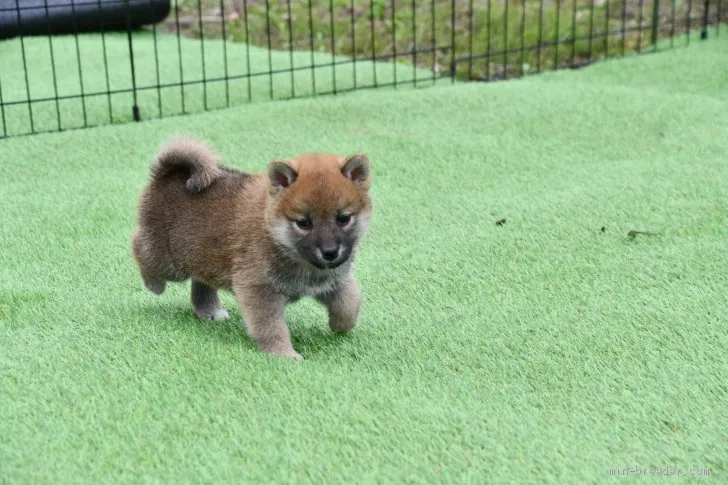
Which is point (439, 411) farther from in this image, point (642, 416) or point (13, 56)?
point (13, 56)

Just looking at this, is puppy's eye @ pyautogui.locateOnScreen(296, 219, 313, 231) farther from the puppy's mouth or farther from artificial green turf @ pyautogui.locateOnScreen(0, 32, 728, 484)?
artificial green turf @ pyautogui.locateOnScreen(0, 32, 728, 484)

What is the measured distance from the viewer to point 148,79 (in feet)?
22.4

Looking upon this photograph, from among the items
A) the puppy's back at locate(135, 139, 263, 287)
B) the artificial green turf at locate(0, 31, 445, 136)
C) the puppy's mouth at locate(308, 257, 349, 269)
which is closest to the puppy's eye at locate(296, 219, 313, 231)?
the puppy's mouth at locate(308, 257, 349, 269)

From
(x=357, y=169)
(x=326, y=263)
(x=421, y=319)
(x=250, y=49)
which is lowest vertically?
(x=421, y=319)

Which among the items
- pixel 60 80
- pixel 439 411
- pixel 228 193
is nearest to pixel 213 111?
pixel 60 80

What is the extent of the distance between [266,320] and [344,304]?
28 centimetres

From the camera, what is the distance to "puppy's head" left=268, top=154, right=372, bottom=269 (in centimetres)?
306

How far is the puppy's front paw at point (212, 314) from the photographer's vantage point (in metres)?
3.62

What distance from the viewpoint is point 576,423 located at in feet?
9.06

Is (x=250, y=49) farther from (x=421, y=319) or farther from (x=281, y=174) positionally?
(x=281, y=174)

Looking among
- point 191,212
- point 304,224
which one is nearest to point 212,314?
point 191,212

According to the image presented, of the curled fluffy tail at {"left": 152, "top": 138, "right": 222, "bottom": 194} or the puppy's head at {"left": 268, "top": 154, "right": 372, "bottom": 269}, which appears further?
the curled fluffy tail at {"left": 152, "top": 138, "right": 222, "bottom": 194}

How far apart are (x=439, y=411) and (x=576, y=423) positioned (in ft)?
1.23

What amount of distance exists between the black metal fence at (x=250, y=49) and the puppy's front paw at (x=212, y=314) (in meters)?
2.64
